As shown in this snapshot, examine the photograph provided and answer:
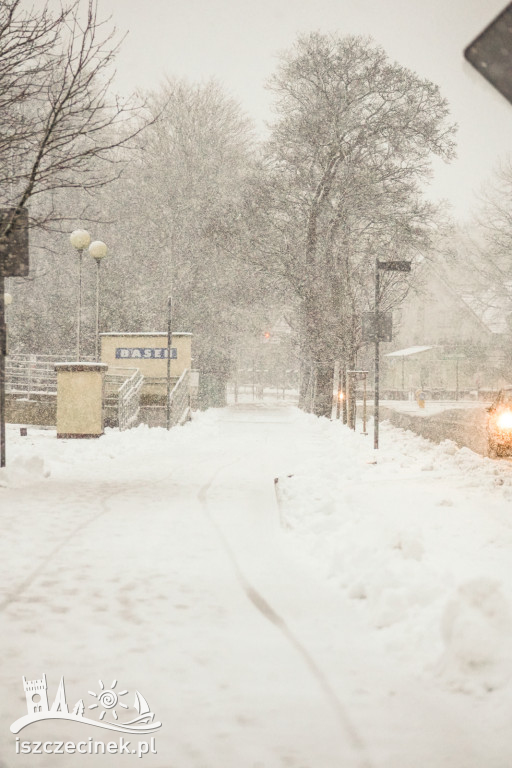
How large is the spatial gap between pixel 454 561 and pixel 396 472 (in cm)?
568

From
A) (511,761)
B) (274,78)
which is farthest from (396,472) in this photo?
(274,78)

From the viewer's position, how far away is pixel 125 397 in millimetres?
20734

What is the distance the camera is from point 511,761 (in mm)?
2775

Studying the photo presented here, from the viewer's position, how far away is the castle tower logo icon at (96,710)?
3.06 metres

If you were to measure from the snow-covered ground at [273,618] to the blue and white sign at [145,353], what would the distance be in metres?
15.2

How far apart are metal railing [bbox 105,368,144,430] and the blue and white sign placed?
718 millimetres

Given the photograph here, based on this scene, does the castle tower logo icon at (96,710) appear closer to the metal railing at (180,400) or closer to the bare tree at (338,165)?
the metal railing at (180,400)

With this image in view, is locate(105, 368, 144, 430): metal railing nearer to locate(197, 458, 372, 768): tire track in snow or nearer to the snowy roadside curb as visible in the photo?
the snowy roadside curb

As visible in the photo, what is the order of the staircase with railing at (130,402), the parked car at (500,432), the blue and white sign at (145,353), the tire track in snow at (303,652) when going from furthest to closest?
the blue and white sign at (145,353)
the staircase with railing at (130,402)
the parked car at (500,432)
the tire track in snow at (303,652)

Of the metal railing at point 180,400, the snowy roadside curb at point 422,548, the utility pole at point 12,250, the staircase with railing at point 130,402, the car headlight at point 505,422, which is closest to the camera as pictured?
the snowy roadside curb at point 422,548

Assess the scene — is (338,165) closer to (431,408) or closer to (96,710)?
(431,408)

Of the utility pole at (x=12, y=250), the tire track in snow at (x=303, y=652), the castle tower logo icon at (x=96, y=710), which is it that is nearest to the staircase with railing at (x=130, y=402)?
the utility pole at (x=12, y=250)

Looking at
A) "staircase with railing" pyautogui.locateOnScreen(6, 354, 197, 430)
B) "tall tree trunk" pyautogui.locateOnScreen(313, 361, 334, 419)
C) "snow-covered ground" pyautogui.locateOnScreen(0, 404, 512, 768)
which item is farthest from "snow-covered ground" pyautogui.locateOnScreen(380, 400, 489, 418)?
"snow-covered ground" pyautogui.locateOnScreen(0, 404, 512, 768)

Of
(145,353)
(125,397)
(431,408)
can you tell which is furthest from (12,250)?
(431,408)
